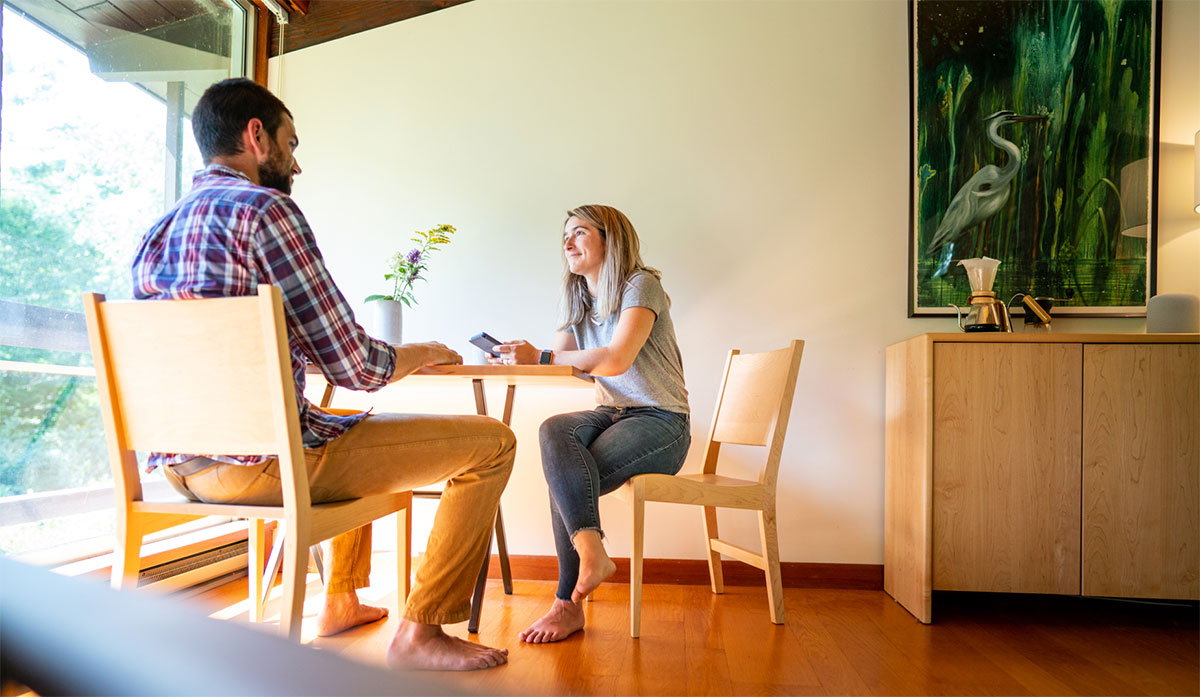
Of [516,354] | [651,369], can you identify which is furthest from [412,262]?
[651,369]

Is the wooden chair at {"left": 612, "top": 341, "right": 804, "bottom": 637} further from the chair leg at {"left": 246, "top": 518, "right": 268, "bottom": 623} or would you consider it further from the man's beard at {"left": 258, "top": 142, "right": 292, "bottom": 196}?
the man's beard at {"left": 258, "top": 142, "right": 292, "bottom": 196}

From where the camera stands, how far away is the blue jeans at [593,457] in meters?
2.01

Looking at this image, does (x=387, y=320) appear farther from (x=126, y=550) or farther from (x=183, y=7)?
(x=183, y=7)

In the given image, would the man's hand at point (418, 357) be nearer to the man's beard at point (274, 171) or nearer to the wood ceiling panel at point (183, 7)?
the man's beard at point (274, 171)

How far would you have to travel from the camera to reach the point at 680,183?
2803 mm

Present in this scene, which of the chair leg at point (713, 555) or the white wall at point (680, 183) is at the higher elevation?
the white wall at point (680, 183)

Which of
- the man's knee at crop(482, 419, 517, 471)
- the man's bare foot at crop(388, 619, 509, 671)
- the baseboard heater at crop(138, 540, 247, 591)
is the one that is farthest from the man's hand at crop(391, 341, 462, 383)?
the baseboard heater at crop(138, 540, 247, 591)

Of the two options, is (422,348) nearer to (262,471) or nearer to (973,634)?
(262,471)

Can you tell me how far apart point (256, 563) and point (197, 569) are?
1.91 feet

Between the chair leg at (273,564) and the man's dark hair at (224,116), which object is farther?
the chair leg at (273,564)

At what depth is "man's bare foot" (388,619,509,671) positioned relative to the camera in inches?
63.4

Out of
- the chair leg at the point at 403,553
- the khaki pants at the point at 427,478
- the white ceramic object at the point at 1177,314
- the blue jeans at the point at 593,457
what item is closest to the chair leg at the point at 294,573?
the khaki pants at the point at 427,478

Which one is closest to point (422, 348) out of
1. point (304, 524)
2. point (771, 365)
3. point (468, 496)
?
point (468, 496)

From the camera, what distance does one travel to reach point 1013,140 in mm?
2695
